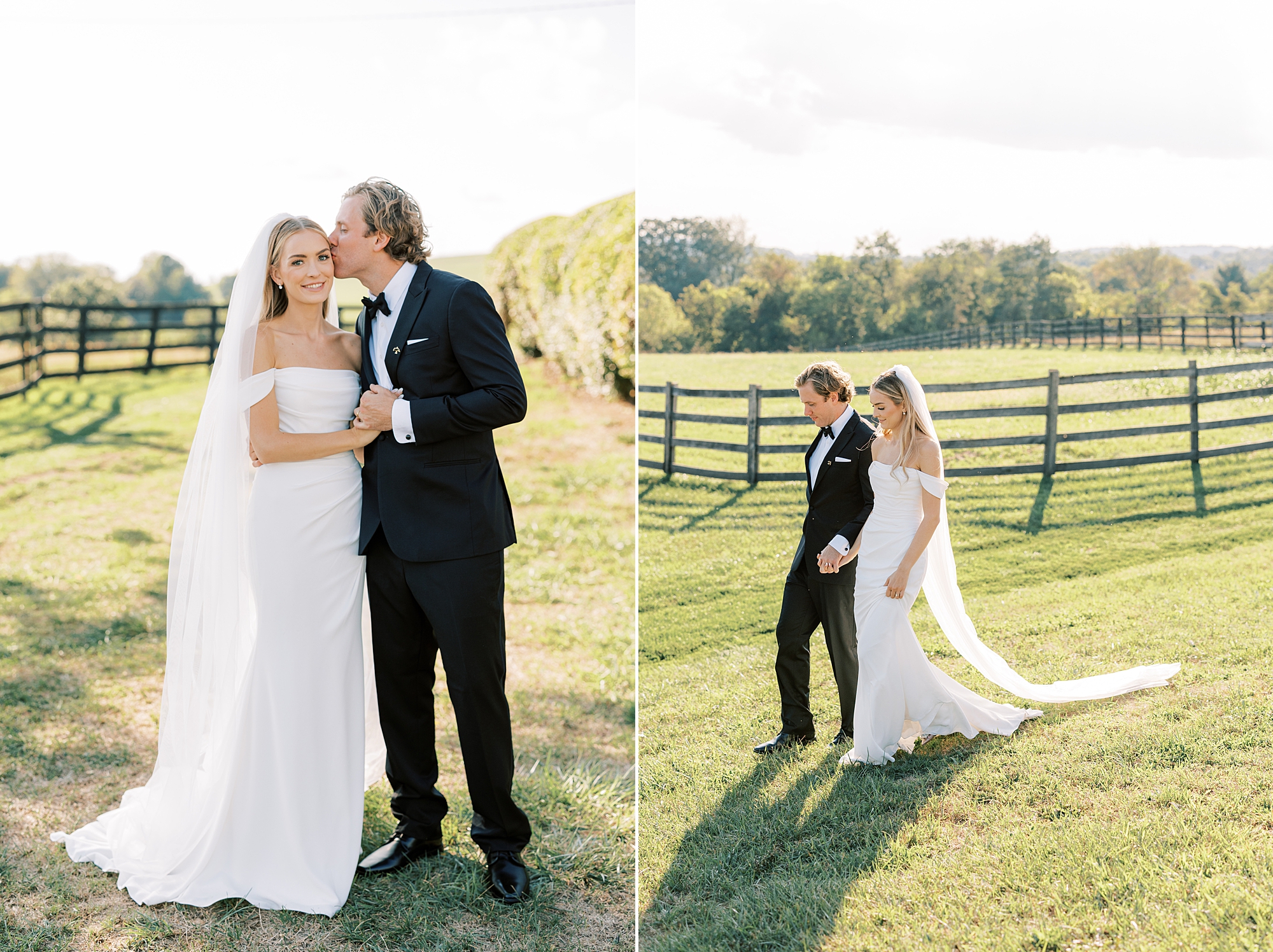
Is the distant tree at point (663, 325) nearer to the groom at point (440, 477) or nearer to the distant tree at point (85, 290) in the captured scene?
the groom at point (440, 477)

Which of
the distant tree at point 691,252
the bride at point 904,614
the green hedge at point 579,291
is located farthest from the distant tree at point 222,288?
the bride at point 904,614

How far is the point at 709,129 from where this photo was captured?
5699 mm

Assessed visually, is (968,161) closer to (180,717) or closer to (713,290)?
(713,290)

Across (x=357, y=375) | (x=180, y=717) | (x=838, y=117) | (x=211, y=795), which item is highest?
(x=838, y=117)

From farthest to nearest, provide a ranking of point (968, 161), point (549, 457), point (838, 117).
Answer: point (549, 457)
point (838, 117)
point (968, 161)

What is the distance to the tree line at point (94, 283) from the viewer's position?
50.1 feet

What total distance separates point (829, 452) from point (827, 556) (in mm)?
382

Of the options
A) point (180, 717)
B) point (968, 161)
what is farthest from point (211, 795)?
point (968, 161)

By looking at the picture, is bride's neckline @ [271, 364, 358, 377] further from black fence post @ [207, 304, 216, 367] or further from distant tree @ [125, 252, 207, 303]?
distant tree @ [125, 252, 207, 303]

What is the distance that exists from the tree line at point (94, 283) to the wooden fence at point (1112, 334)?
1411cm

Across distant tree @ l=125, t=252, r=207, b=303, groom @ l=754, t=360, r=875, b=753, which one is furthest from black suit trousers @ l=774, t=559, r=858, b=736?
distant tree @ l=125, t=252, r=207, b=303

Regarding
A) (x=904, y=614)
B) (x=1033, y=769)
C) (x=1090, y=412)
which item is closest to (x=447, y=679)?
(x=904, y=614)

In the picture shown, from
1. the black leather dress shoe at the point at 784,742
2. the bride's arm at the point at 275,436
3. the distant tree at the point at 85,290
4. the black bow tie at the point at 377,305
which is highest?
the distant tree at the point at 85,290

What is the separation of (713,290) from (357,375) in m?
3.12
